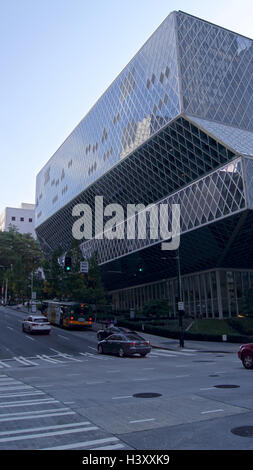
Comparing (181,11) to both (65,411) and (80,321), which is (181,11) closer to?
(80,321)

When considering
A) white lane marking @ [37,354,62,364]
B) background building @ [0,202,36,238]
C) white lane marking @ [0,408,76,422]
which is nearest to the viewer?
white lane marking @ [0,408,76,422]

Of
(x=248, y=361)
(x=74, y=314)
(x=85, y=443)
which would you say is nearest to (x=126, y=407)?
(x=85, y=443)

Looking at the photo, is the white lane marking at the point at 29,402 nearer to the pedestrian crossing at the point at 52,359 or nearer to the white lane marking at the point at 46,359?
the pedestrian crossing at the point at 52,359

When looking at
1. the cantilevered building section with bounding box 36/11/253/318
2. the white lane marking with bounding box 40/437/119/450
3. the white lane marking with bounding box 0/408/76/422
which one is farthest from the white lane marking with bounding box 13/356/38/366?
the cantilevered building section with bounding box 36/11/253/318

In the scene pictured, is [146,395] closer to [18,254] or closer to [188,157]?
[188,157]

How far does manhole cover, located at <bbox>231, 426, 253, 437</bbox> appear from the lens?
768cm

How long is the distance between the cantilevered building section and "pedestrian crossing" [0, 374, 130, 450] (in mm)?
29774

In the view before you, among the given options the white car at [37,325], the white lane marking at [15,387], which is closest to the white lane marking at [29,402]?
the white lane marking at [15,387]

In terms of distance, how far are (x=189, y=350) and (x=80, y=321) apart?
57.4 ft

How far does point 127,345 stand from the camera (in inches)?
966

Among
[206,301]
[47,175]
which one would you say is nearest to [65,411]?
[206,301]

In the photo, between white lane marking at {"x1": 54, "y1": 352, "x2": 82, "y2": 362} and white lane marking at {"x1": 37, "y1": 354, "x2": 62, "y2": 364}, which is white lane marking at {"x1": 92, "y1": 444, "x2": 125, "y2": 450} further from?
white lane marking at {"x1": 54, "y1": 352, "x2": 82, "y2": 362}

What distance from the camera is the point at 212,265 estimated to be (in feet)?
161

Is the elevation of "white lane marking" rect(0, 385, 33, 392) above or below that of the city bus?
below
